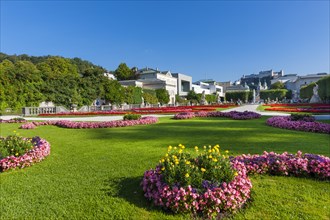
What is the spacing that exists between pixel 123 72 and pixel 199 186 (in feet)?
273

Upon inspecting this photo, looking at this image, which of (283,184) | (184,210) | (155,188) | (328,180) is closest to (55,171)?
(155,188)

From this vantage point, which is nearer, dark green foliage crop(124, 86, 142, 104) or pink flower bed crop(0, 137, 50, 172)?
pink flower bed crop(0, 137, 50, 172)

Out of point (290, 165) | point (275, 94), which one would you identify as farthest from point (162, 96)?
point (290, 165)

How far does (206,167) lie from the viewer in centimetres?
385

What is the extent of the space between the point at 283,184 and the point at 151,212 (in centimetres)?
238

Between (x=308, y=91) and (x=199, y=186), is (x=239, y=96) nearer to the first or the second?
(x=308, y=91)

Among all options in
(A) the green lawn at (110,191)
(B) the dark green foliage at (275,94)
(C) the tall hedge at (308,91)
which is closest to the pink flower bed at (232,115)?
(A) the green lawn at (110,191)

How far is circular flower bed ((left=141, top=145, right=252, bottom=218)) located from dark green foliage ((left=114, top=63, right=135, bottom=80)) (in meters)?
Answer: 82.1

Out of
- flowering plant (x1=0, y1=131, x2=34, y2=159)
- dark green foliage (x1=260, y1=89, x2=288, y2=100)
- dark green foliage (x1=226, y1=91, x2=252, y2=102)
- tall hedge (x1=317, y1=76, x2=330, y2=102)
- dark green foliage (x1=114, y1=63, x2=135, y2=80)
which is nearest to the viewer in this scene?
flowering plant (x1=0, y1=131, x2=34, y2=159)

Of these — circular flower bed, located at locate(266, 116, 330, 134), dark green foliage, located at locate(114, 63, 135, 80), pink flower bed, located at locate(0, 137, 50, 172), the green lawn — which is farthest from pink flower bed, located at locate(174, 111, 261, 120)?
dark green foliage, located at locate(114, 63, 135, 80)

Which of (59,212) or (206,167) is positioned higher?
(206,167)

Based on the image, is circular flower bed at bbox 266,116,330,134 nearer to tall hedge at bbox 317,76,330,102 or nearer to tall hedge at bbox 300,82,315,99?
tall hedge at bbox 317,76,330,102

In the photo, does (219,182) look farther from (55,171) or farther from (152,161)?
(55,171)

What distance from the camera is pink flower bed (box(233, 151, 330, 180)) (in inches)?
175
